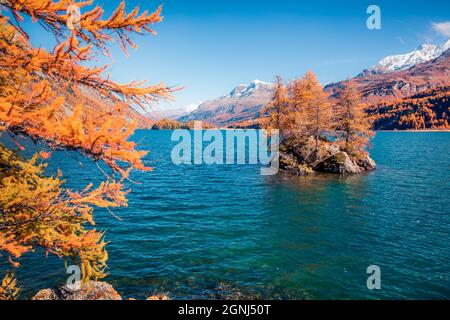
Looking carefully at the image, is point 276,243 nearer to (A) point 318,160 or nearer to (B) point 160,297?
(B) point 160,297

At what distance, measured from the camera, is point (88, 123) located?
6008 mm

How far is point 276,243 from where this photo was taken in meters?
20.4

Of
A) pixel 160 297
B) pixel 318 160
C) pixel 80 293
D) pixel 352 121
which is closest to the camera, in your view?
pixel 80 293

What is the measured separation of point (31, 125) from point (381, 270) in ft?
59.9

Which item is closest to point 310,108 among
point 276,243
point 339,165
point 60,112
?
point 339,165

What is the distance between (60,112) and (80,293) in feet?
31.3

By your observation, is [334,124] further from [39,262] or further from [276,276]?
[39,262]

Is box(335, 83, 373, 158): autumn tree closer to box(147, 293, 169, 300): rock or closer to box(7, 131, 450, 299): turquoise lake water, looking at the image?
box(7, 131, 450, 299): turquoise lake water

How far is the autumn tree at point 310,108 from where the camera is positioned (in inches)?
1898


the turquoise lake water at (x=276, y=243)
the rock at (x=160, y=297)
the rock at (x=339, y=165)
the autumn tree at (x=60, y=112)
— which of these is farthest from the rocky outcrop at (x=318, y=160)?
the autumn tree at (x=60, y=112)

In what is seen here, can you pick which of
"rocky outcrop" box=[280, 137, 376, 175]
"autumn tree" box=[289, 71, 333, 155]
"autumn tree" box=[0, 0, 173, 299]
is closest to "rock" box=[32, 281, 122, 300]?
Answer: "autumn tree" box=[0, 0, 173, 299]

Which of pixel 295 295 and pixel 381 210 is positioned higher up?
pixel 381 210

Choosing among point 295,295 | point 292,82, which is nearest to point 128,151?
point 295,295
